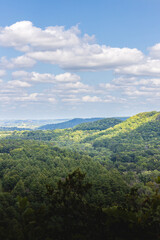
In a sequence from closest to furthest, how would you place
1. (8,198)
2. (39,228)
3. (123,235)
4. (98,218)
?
(39,228), (123,235), (98,218), (8,198)

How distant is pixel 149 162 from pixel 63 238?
181499mm

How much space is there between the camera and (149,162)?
191 m

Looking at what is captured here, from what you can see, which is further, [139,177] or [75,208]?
[139,177]

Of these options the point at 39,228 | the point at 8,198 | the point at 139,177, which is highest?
the point at 39,228

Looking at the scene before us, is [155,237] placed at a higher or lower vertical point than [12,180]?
higher

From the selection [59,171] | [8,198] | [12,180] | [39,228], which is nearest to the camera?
[39,228]

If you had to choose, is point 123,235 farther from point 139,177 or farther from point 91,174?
point 139,177

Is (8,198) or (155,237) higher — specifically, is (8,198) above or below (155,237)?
below

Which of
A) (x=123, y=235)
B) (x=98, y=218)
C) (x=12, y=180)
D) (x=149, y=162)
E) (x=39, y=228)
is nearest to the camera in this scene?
(x=39, y=228)

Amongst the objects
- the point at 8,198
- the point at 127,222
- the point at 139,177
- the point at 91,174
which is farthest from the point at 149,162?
the point at 127,222

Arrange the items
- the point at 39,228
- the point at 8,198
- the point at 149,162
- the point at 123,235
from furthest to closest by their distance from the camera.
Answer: the point at 149,162, the point at 8,198, the point at 123,235, the point at 39,228

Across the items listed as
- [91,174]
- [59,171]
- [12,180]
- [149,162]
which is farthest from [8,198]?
[149,162]

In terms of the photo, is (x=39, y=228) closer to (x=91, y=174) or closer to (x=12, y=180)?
(x=12, y=180)

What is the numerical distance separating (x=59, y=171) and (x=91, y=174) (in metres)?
20.7
